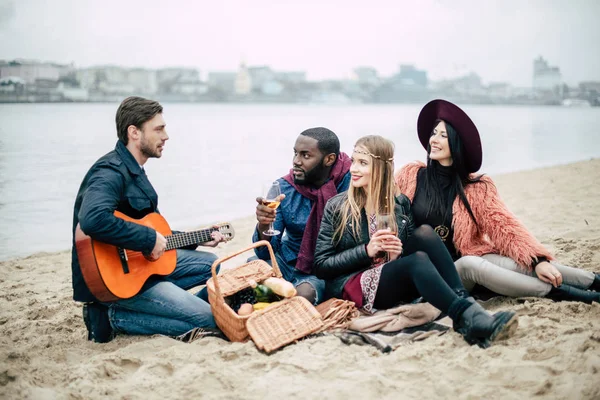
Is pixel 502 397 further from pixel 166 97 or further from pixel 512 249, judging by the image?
pixel 166 97

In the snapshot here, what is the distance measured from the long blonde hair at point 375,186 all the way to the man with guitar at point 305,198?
431 mm

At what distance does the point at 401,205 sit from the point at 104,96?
47.5m

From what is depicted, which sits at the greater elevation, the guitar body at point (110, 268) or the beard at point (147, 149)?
the beard at point (147, 149)

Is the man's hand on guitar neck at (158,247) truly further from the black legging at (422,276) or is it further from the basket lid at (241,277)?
the black legging at (422,276)

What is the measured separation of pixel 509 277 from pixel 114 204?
2.91 m

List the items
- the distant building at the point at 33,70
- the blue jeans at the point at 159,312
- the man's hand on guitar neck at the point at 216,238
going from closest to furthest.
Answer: the blue jeans at the point at 159,312, the man's hand on guitar neck at the point at 216,238, the distant building at the point at 33,70

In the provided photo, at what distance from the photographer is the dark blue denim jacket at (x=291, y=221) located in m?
4.40

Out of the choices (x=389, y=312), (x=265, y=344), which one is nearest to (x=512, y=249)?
(x=389, y=312)

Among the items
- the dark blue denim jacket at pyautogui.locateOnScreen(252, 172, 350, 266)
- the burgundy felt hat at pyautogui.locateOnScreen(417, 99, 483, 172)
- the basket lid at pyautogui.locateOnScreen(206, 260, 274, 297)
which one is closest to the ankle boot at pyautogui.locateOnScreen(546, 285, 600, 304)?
the burgundy felt hat at pyautogui.locateOnScreen(417, 99, 483, 172)

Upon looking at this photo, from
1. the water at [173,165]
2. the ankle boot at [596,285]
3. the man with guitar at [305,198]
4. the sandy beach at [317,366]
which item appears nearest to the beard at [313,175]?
the man with guitar at [305,198]

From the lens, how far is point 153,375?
2.99 metres

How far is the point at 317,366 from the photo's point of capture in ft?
9.73

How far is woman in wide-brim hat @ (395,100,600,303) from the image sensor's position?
12.6 feet

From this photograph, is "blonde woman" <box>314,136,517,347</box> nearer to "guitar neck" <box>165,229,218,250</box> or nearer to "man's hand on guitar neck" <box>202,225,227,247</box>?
"man's hand on guitar neck" <box>202,225,227,247</box>
